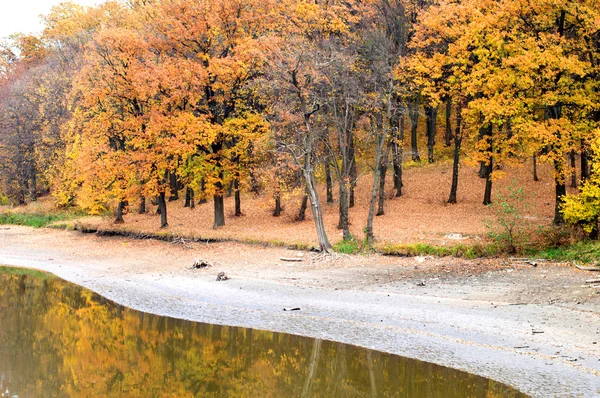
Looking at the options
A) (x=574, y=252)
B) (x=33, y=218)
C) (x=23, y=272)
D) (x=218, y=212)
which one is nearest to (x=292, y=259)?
(x=218, y=212)

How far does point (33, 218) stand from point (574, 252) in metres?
36.6

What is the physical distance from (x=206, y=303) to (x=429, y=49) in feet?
64.7

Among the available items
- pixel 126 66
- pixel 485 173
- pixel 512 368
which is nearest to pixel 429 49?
pixel 485 173

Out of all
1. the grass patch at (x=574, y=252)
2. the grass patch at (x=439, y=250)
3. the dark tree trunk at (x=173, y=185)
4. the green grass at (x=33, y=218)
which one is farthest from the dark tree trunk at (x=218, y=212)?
the grass patch at (x=574, y=252)

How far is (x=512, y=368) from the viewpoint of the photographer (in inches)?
Result: 402

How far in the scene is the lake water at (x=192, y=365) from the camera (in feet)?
33.1

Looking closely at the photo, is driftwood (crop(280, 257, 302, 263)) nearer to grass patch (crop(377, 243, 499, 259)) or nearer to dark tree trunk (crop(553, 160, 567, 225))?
grass patch (crop(377, 243, 499, 259))

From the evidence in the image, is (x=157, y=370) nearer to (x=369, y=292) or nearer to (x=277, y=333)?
(x=277, y=333)

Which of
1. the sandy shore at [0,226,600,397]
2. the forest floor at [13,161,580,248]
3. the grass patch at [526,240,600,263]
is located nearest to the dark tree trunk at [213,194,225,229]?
the forest floor at [13,161,580,248]

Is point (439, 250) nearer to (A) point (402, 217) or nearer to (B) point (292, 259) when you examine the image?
(B) point (292, 259)

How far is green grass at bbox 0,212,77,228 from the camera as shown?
40338 millimetres

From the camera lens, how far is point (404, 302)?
15094mm

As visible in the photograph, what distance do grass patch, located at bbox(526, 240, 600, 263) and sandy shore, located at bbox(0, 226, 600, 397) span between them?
3.11ft

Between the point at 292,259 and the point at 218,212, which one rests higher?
the point at 218,212
